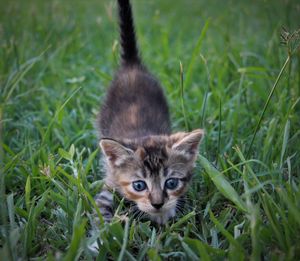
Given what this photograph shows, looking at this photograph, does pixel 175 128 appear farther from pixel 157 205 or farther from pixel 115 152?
pixel 157 205

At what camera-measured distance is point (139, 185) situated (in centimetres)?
245

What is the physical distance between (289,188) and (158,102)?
1.53m

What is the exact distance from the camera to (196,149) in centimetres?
261

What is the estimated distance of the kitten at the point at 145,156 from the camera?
238 cm

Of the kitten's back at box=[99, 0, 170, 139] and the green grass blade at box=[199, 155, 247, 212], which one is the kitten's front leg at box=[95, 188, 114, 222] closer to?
the kitten's back at box=[99, 0, 170, 139]

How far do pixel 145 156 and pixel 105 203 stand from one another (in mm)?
395

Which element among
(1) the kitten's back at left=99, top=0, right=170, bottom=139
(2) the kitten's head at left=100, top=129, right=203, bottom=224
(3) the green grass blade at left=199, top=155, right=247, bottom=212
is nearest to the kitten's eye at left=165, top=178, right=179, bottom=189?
(2) the kitten's head at left=100, top=129, right=203, bottom=224

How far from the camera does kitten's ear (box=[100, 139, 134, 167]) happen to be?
2.44 metres

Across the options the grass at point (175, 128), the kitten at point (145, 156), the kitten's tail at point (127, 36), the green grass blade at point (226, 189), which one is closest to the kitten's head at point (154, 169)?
the kitten at point (145, 156)

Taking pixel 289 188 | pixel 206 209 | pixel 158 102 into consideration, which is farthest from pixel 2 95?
pixel 289 188

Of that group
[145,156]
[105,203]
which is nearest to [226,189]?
[145,156]

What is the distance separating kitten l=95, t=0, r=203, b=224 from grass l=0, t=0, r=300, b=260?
11cm

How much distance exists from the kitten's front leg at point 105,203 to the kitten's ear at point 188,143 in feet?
1.74

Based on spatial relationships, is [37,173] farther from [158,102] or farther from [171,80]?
[171,80]
